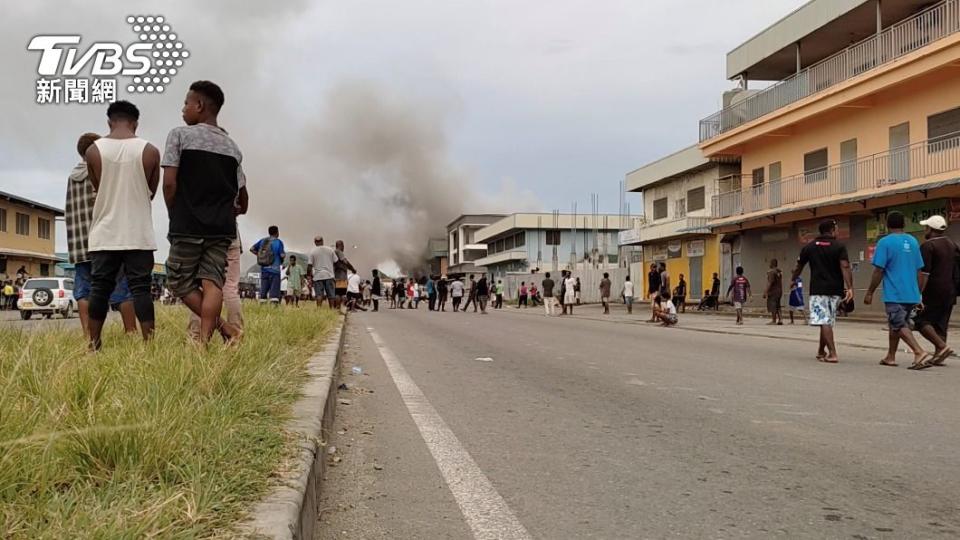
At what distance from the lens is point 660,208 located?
36188 millimetres

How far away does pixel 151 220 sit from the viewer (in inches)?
222

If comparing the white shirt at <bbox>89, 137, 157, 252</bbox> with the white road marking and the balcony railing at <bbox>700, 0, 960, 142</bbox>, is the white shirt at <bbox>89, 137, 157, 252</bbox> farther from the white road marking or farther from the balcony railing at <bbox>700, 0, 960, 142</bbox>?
the balcony railing at <bbox>700, 0, 960, 142</bbox>

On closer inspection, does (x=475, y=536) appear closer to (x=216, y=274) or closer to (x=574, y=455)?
(x=574, y=455)

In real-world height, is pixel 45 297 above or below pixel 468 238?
below

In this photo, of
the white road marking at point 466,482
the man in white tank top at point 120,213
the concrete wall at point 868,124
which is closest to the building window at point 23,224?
the concrete wall at point 868,124

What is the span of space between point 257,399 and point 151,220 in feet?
7.75

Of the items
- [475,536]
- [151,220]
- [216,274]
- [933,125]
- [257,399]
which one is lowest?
[475,536]

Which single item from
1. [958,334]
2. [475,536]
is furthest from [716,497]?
[958,334]

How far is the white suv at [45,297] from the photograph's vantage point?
2159 cm

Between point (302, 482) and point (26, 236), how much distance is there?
4479 centimetres

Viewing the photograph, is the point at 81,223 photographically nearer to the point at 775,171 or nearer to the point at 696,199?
the point at 775,171

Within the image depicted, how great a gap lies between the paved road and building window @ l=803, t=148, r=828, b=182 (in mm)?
16524

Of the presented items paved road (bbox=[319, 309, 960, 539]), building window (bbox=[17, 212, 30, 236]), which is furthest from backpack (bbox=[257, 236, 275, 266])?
building window (bbox=[17, 212, 30, 236])

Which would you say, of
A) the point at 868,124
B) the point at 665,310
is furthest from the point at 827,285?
the point at 868,124
